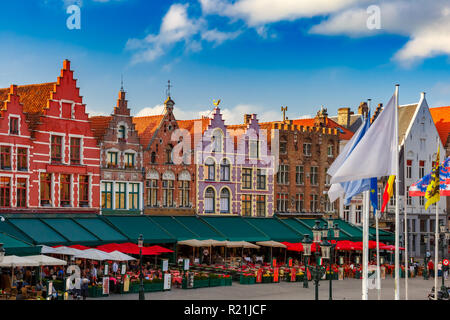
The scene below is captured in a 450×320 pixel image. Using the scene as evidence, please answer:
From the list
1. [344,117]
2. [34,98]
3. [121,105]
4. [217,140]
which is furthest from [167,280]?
[344,117]

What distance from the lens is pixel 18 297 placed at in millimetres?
30438

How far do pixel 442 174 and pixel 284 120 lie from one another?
29912 millimetres

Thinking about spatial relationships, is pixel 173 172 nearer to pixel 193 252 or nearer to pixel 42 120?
pixel 193 252

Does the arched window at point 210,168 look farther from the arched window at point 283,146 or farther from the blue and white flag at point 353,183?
the blue and white flag at point 353,183

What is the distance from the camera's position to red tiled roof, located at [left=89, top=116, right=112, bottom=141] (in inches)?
2083

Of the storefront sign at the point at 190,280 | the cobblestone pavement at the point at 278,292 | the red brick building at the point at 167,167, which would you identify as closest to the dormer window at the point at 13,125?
the red brick building at the point at 167,167

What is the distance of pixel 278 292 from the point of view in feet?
144

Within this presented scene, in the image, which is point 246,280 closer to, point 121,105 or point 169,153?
point 169,153

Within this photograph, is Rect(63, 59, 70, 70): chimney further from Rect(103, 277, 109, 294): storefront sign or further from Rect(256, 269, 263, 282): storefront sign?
Rect(256, 269, 263, 282): storefront sign

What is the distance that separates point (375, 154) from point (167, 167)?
110 ft

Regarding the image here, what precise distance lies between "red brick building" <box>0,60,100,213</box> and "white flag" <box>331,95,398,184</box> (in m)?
27.9

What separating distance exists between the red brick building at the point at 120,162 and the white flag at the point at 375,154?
99.4 ft

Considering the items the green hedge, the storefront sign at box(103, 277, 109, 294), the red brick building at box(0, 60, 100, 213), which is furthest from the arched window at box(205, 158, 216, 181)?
the storefront sign at box(103, 277, 109, 294)
